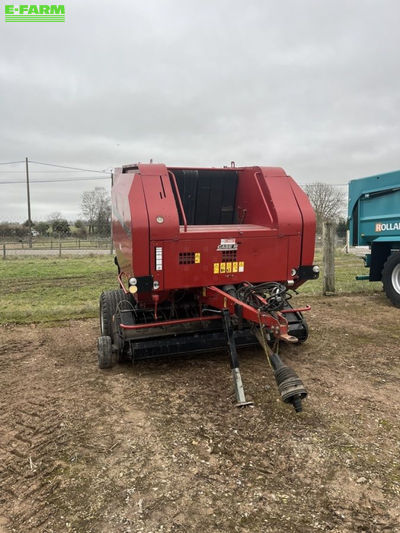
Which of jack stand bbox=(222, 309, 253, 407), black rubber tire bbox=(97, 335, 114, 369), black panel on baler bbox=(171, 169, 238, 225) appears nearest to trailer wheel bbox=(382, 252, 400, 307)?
black panel on baler bbox=(171, 169, 238, 225)

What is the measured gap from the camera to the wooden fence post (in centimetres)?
861

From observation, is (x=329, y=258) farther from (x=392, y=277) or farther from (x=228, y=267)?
(x=228, y=267)

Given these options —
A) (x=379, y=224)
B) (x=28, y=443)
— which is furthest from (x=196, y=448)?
(x=379, y=224)

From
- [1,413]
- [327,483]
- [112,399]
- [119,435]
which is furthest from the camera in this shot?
[112,399]

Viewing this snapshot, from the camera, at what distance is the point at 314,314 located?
6910 mm

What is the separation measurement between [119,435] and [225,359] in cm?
194

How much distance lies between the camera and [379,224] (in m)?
8.24

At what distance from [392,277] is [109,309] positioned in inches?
212

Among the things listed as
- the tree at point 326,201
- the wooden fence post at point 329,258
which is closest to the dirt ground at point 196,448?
the wooden fence post at point 329,258

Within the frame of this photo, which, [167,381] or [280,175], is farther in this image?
[280,175]

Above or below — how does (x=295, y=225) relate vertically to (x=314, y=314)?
above

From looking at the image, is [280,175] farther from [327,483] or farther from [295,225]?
[327,483]

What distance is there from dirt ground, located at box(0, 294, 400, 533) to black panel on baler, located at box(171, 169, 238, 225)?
71.0 inches

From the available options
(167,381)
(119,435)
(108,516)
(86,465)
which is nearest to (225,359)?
(167,381)
